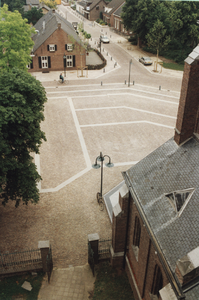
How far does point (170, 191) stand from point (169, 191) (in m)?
0.06

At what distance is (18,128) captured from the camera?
18.0 m

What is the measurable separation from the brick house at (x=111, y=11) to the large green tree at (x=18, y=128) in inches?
3314

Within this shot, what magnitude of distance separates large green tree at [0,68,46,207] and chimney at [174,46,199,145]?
855 centimetres

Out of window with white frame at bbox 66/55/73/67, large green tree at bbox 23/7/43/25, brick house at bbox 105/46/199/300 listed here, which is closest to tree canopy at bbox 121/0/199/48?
window with white frame at bbox 66/55/73/67

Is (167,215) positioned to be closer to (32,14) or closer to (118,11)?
(32,14)

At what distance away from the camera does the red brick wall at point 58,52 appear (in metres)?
54.4

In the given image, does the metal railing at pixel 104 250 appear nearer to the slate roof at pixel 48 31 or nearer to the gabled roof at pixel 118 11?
the slate roof at pixel 48 31

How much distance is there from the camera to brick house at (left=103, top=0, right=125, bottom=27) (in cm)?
9358

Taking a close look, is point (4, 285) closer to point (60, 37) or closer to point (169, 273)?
point (169, 273)

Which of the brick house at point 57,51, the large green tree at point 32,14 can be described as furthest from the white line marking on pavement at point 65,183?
the large green tree at point 32,14

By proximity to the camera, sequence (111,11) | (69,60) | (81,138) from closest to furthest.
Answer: (81,138) → (69,60) → (111,11)

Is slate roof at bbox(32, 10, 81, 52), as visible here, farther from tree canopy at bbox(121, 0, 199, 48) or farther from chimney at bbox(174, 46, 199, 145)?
chimney at bbox(174, 46, 199, 145)

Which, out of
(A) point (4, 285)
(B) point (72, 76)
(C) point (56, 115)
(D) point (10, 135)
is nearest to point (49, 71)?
(B) point (72, 76)

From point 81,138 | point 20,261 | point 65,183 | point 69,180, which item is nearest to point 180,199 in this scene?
point 20,261
